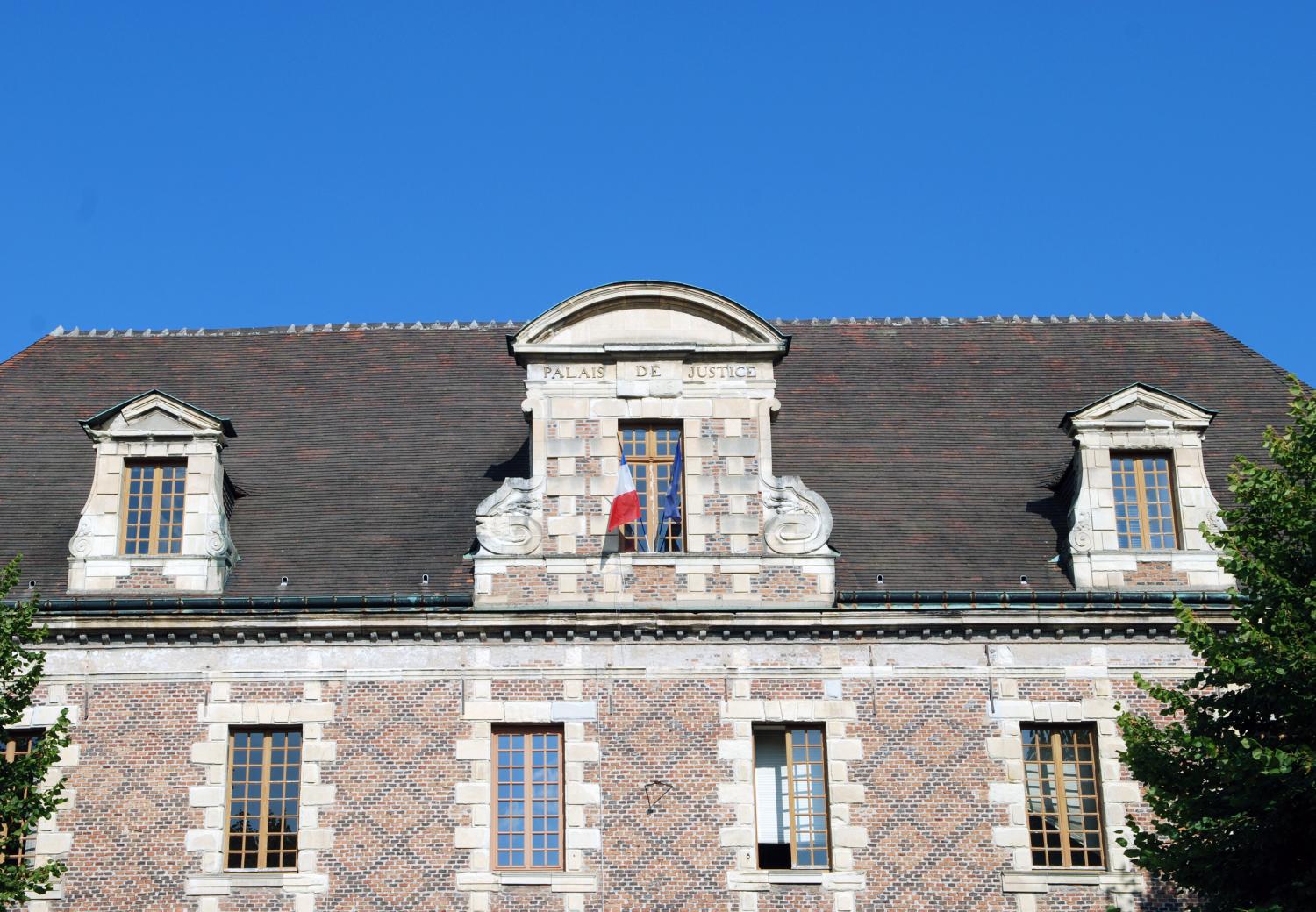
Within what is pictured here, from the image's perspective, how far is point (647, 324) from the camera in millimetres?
23719

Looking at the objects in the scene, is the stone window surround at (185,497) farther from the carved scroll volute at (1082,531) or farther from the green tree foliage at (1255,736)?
the green tree foliage at (1255,736)

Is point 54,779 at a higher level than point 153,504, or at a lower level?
lower

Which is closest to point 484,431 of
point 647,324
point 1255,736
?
point 647,324

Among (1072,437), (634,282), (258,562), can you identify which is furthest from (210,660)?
(1072,437)

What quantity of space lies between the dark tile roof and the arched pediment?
2018 millimetres

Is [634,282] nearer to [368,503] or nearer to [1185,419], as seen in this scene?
[368,503]

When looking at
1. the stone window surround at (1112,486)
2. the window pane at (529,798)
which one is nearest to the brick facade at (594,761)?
the window pane at (529,798)

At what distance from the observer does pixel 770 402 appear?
23.4 meters

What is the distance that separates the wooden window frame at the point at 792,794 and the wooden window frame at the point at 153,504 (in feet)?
23.7

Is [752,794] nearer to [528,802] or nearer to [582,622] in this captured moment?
[528,802]

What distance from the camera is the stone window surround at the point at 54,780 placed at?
21.2m

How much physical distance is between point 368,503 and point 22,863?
6.35 meters

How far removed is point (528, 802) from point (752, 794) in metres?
2.50

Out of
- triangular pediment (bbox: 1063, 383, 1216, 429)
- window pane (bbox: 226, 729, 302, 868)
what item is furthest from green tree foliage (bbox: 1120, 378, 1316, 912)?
window pane (bbox: 226, 729, 302, 868)
